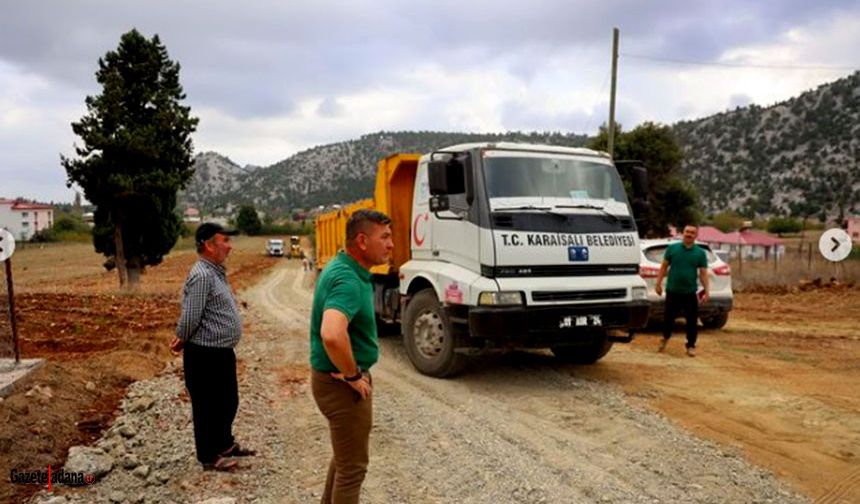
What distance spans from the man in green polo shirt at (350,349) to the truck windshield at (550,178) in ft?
12.6

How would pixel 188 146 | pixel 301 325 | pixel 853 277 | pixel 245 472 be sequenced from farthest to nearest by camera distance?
pixel 188 146, pixel 853 277, pixel 301 325, pixel 245 472

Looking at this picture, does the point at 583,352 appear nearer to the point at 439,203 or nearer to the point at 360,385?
the point at 439,203

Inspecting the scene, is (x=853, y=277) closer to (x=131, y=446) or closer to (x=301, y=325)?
(x=301, y=325)

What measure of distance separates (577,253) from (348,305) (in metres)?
4.27

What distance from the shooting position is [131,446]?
16.0ft

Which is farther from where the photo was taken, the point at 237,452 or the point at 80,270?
the point at 80,270

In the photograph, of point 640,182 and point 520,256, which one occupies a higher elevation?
point 640,182

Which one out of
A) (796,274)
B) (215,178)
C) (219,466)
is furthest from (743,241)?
(215,178)

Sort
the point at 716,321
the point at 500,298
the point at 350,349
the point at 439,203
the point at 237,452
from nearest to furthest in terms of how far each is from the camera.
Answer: the point at 350,349, the point at 237,452, the point at 500,298, the point at 439,203, the point at 716,321

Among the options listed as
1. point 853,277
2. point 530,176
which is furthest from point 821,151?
point 530,176

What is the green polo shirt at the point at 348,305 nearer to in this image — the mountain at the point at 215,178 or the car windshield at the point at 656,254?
the car windshield at the point at 656,254

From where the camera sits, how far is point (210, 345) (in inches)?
174

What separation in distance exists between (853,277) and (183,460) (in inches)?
732

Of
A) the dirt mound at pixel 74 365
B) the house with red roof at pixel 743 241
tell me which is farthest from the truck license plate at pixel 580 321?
the house with red roof at pixel 743 241
